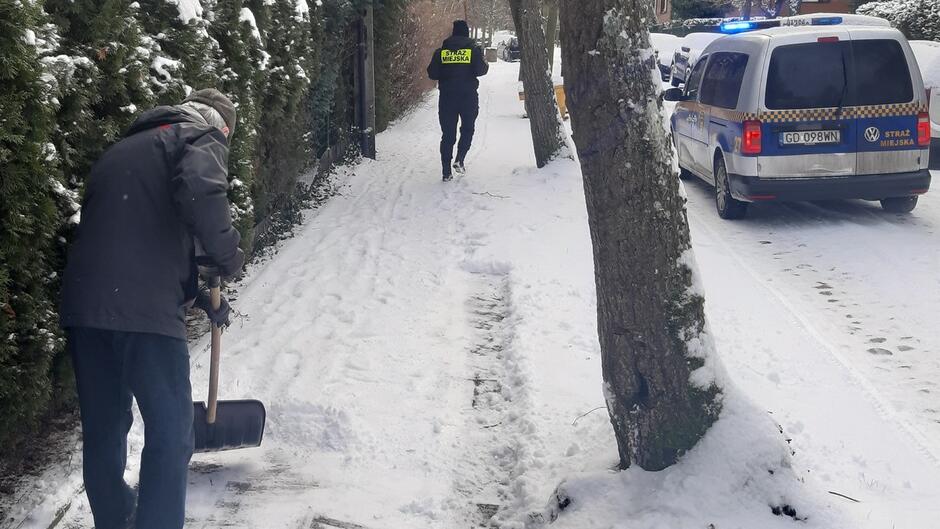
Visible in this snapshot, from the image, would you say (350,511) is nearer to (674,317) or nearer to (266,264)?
(674,317)

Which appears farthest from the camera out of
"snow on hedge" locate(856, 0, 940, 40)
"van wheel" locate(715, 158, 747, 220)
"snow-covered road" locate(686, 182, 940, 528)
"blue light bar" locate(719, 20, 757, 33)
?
"snow on hedge" locate(856, 0, 940, 40)

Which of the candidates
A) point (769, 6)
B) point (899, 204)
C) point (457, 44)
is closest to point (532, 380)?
point (899, 204)

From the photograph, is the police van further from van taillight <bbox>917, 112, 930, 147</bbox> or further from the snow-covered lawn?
the snow-covered lawn

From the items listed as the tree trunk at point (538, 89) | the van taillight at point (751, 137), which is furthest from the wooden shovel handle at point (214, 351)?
the tree trunk at point (538, 89)

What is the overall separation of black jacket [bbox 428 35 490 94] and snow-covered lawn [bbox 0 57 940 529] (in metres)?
2.48

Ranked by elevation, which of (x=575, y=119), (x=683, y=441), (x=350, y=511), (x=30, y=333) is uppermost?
(x=575, y=119)

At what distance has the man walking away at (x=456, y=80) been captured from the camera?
11820 millimetres

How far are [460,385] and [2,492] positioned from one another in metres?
2.43

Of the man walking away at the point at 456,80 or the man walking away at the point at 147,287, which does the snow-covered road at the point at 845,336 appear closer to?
the man walking away at the point at 147,287

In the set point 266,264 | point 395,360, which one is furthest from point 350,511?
point 266,264

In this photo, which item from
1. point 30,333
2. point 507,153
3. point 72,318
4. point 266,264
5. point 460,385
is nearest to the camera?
point 72,318

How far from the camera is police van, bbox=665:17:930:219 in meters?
9.08

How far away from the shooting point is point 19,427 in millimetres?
3900

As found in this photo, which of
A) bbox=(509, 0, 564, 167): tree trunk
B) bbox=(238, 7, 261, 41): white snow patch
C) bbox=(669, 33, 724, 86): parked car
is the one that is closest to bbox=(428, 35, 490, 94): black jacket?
bbox=(509, 0, 564, 167): tree trunk
